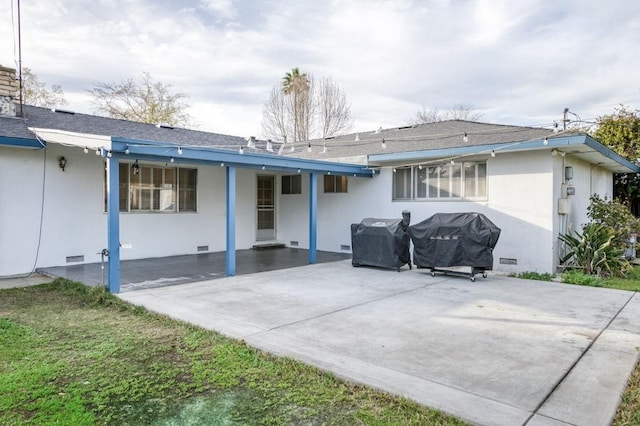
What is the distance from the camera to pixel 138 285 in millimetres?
6695

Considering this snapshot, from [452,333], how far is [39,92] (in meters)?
22.4

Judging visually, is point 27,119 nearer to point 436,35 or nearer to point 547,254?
point 436,35

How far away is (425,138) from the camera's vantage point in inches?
416

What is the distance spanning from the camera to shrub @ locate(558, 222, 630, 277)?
8008 mm

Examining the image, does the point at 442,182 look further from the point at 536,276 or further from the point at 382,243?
the point at 536,276

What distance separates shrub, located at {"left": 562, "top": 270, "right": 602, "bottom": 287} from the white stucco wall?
824 cm

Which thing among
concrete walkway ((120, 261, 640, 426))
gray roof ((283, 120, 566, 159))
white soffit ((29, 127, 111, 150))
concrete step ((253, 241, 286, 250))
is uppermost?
gray roof ((283, 120, 566, 159))

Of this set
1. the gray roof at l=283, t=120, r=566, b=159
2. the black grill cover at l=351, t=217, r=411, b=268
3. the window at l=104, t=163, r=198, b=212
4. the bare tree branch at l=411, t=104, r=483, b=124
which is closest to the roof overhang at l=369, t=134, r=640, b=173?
the gray roof at l=283, t=120, r=566, b=159

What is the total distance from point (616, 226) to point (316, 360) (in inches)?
317

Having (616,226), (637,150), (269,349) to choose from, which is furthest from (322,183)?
(637,150)

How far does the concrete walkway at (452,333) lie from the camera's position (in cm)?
295

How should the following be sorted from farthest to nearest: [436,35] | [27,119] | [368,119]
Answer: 1. [368,119]
2. [436,35]
3. [27,119]

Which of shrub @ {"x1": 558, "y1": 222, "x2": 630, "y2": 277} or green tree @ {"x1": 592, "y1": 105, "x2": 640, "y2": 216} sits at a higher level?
green tree @ {"x1": 592, "y1": 105, "x2": 640, "y2": 216}

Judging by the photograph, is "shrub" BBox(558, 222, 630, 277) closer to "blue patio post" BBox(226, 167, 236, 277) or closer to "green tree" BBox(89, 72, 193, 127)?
"blue patio post" BBox(226, 167, 236, 277)
